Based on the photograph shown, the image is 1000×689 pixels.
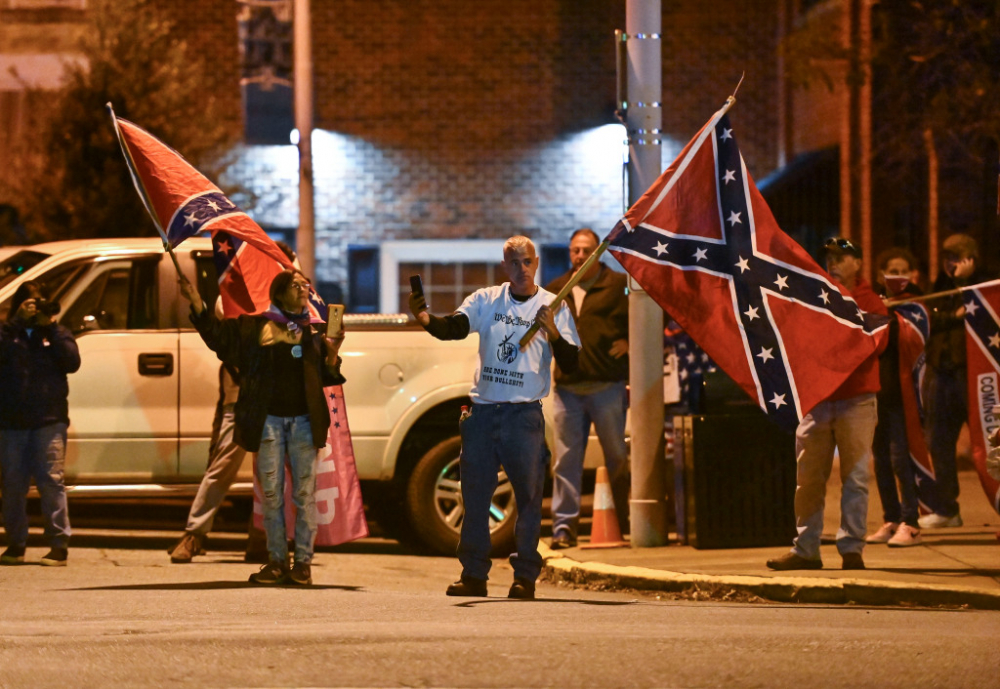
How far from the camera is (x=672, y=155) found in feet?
64.1

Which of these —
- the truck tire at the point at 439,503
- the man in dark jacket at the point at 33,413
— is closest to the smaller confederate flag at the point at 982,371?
the truck tire at the point at 439,503

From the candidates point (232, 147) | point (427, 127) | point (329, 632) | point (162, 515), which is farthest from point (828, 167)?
point (329, 632)

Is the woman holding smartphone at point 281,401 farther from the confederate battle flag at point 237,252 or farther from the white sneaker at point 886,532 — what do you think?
the white sneaker at point 886,532

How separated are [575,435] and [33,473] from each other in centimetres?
338

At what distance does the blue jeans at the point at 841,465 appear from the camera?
8.78 metres

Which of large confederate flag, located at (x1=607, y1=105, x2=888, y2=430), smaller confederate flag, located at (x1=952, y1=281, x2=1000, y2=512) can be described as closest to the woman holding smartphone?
large confederate flag, located at (x1=607, y1=105, x2=888, y2=430)

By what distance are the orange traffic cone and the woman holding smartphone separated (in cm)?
221

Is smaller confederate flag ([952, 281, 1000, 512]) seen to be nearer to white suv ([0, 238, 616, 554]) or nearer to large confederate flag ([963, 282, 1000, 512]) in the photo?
large confederate flag ([963, 282, 1000, 512])

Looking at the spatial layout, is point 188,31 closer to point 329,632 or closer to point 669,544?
point 669,544

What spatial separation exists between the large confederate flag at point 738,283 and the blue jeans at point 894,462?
4.60 feet

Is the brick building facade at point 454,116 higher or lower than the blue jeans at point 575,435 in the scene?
higher

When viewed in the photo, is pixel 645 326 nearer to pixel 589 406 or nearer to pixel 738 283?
pixel 589 406

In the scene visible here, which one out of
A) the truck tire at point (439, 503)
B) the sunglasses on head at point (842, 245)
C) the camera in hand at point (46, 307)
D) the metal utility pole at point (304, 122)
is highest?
the metal utility pole at point (304, 122)

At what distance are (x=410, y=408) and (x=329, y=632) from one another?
12.4ft
